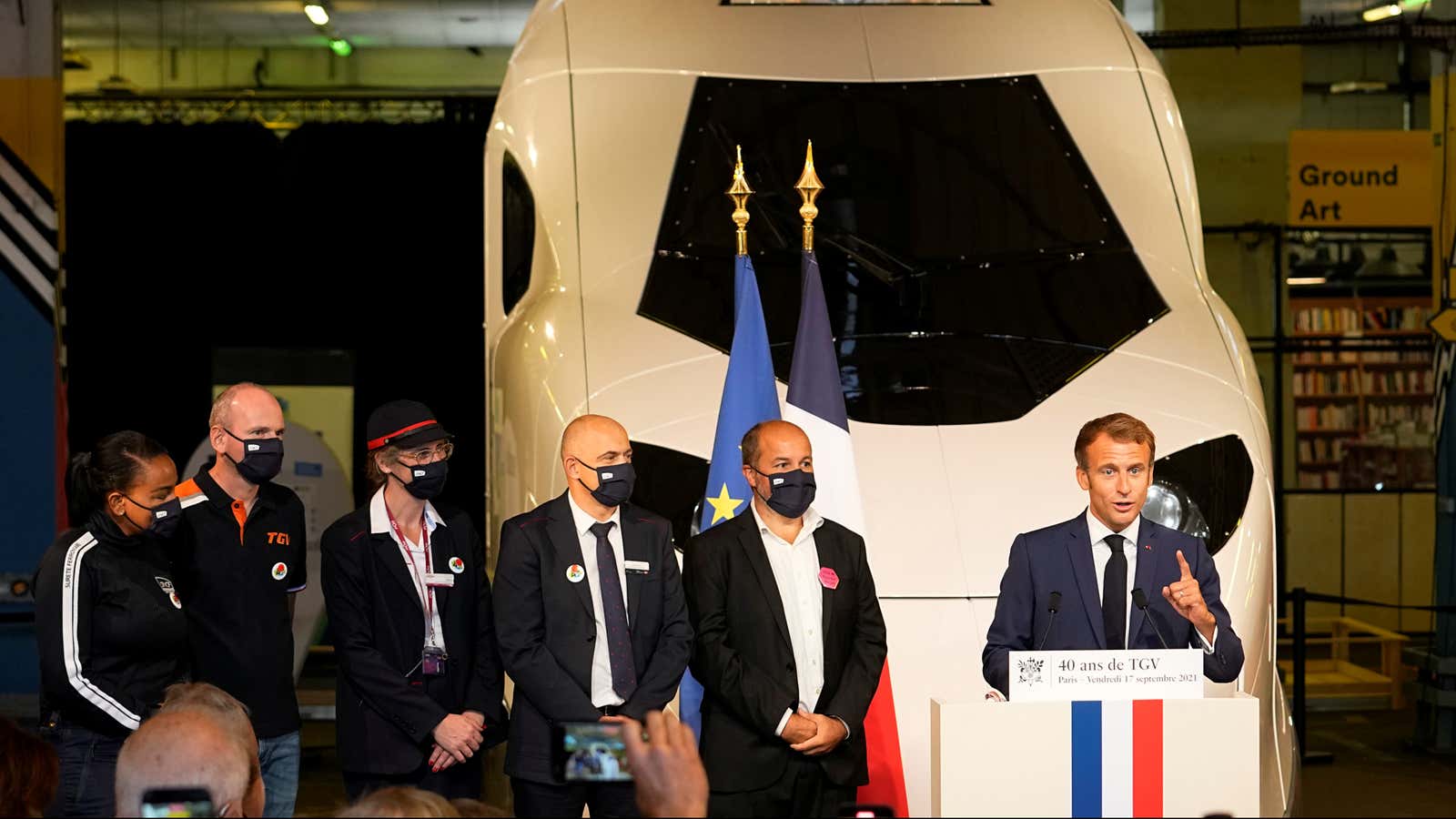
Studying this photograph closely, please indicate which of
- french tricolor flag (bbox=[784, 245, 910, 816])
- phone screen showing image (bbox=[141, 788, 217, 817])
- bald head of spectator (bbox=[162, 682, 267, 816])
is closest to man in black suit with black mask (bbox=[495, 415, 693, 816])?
french tricolor flag (bbox=[784, 245, 910, 816])

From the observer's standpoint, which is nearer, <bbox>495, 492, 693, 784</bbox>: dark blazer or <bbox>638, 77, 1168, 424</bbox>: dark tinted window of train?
<bbox>495, 492, 693, 784</bbox>: dark blazer

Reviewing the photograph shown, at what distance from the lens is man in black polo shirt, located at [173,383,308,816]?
5.08 meters

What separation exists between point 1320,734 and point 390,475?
309 inches

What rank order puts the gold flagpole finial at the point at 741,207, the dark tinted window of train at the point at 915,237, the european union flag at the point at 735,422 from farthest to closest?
1. the dark tinted window of train at the point at 915,237
2. the gold flagpole finial at the point at 741,207
3. the european union flag at the point at 735,422

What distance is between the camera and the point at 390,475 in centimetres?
500

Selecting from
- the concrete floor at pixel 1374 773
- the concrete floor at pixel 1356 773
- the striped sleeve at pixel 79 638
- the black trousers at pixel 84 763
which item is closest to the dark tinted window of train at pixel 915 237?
the striped sleeve at pixel 79 638

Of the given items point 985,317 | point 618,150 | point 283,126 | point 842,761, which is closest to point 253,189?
point 283,126

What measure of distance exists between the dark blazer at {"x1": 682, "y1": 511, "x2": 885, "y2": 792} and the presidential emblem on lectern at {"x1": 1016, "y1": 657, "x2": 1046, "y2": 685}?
0.97 metres

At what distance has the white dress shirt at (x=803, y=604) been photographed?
4.73 metres

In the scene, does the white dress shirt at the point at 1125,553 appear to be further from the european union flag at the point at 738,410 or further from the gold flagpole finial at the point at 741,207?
the gold flagpole finial at the point at 741,207

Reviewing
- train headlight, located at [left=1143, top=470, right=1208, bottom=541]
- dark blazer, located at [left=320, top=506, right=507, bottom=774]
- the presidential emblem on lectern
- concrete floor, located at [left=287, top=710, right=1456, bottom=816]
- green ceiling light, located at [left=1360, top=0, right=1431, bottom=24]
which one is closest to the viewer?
the presidential emblem on lectern

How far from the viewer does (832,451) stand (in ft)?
17.3

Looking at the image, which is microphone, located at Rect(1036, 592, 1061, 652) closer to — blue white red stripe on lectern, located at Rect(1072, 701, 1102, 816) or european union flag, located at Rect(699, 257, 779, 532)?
blue white red stripe on lectern, located at Rect(1072, 701, 1102, 816)

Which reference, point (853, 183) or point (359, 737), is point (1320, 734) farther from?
point (359, 737)
